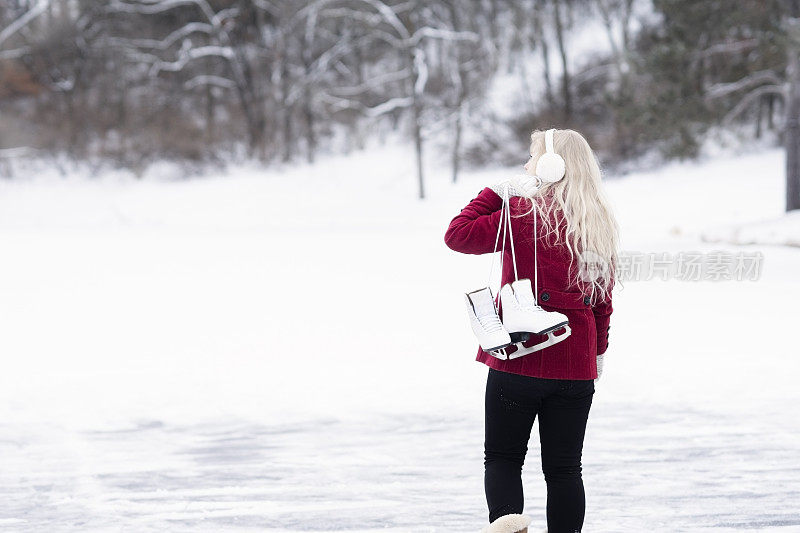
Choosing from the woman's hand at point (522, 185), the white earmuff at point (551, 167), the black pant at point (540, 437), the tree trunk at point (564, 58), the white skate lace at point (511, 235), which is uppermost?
the tree trunk at point (564, 58)

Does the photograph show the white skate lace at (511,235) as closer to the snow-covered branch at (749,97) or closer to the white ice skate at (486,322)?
the white ice skate at (486,322)

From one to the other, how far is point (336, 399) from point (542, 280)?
143 inches

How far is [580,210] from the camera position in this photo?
8.90ft

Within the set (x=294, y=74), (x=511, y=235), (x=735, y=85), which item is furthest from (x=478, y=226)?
(x=294, y=74)

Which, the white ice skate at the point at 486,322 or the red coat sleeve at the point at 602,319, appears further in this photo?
the red coat sleeve at the point at 602,319

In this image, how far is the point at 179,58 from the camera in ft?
Result: 120

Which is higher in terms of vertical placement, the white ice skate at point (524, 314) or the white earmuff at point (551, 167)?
the white earmuff at point (551, 167)

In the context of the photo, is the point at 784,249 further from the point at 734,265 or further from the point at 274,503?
the point at 274,503

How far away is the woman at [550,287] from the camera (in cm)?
273

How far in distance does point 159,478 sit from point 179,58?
34602 millimetres

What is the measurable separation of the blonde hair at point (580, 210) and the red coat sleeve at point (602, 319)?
4.3 inches

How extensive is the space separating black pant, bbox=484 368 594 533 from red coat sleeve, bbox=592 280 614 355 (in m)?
0.18

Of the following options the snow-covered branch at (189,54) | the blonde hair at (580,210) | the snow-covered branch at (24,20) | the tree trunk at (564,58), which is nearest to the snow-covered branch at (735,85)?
the tree trunk at (564,58)

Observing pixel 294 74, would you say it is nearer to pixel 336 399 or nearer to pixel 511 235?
pixel 336 399
